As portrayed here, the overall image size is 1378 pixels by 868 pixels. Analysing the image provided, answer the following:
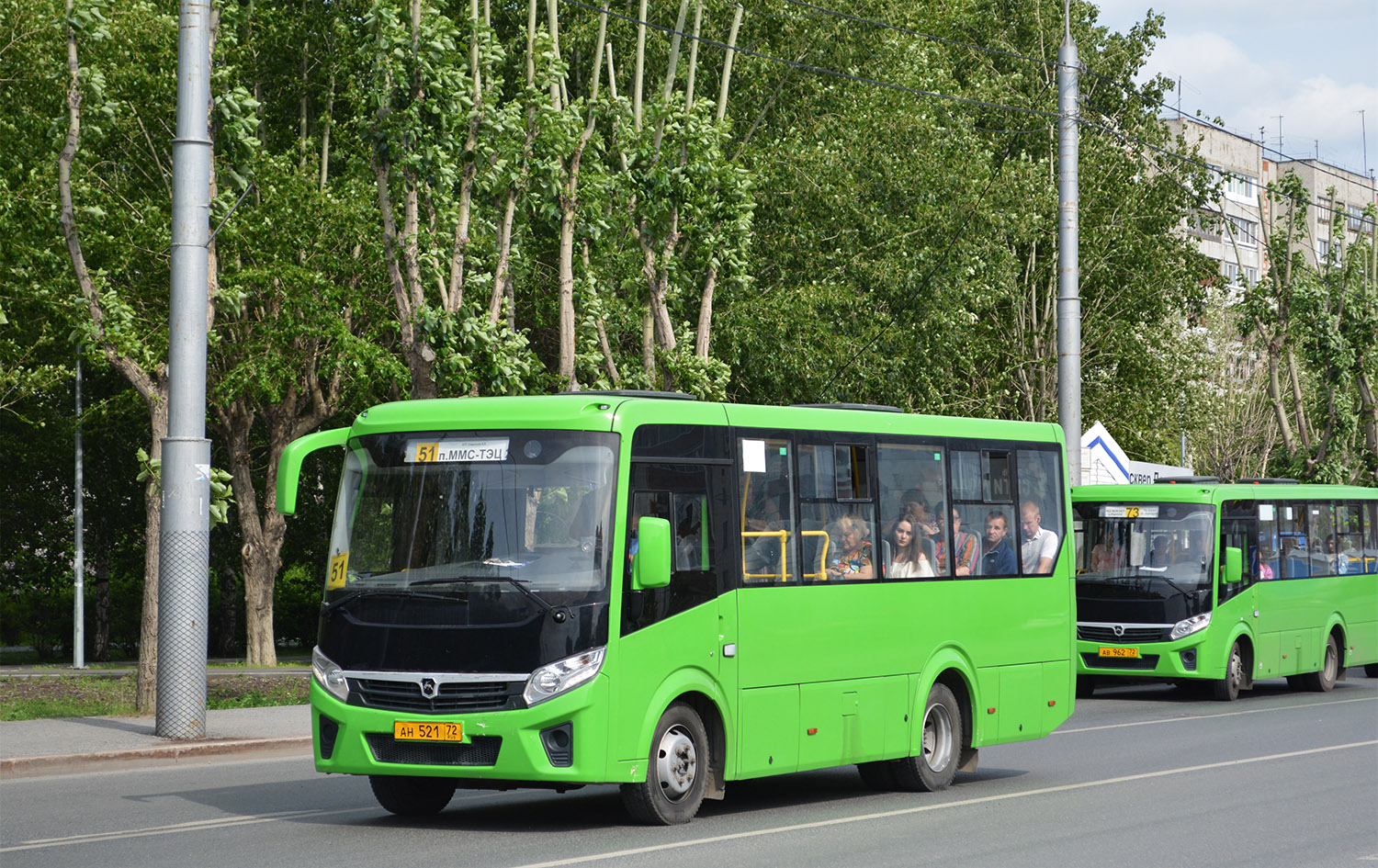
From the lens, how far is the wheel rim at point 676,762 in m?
11.0

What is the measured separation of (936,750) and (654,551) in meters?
4.08

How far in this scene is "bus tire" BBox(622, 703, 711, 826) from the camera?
10852 millimetres

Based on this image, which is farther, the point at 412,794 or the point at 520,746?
the point at 412,794

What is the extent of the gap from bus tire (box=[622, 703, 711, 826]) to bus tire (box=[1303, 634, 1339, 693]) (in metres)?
16.6

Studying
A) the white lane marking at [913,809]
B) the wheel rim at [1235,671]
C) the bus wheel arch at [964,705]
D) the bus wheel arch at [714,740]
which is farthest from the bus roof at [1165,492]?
the bus wheel arch at [714,740]

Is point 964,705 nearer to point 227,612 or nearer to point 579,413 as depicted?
point 579,413

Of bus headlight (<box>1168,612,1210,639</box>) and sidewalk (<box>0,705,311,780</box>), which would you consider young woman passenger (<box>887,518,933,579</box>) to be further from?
bus headlight (<box>1168,612,1210,639</box>)

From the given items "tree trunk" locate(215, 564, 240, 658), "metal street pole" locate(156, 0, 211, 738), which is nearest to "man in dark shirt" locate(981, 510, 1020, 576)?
"metal street pole" locate(156, 0, 211, 738)

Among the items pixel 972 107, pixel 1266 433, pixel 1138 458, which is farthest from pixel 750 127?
pixel 1266 433

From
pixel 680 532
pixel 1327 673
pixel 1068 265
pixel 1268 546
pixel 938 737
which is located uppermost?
pixel 1068 265

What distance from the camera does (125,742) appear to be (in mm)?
16172

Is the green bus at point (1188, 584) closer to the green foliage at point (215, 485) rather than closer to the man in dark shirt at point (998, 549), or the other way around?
the man in dark shirt at point (998, 549)

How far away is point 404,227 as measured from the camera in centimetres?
2256

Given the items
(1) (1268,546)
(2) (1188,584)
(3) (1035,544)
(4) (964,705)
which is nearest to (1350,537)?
(1) (1268,546)
